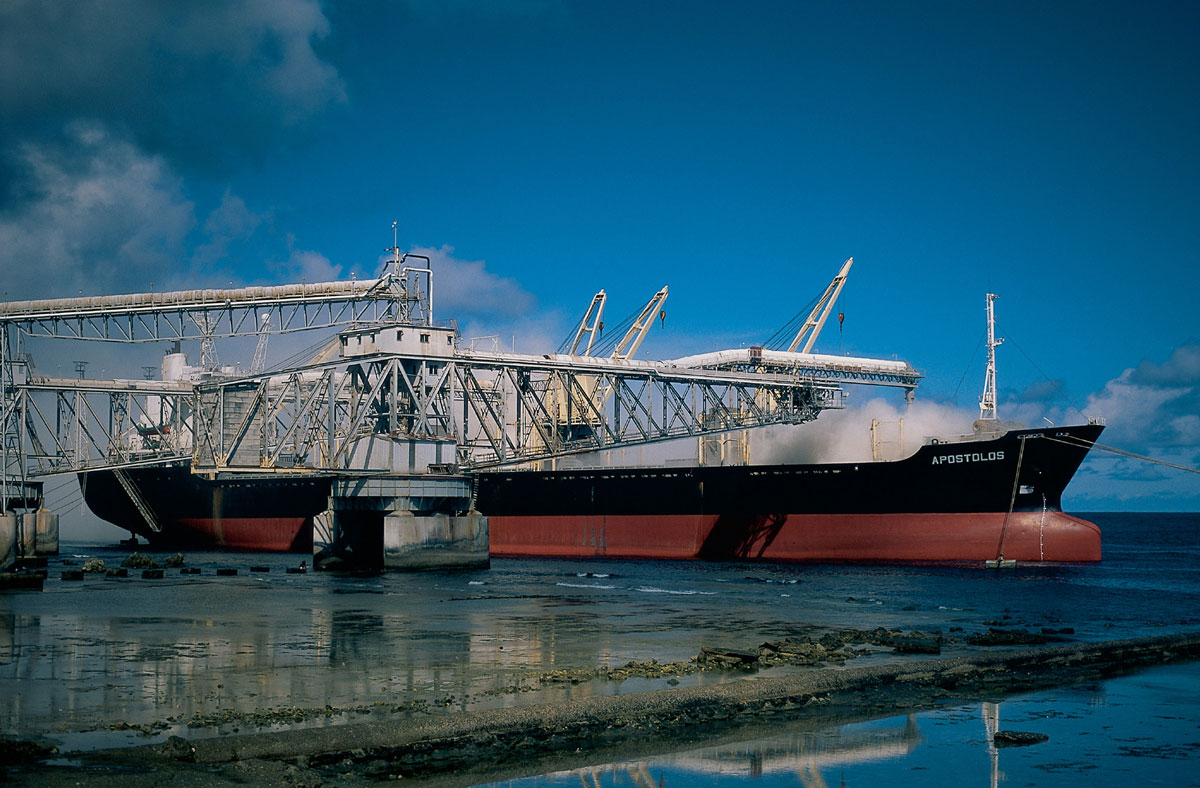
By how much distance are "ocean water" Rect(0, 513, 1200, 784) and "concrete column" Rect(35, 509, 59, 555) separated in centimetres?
2243

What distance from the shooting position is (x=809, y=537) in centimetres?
4491

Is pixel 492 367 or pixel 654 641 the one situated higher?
pixel 492 367

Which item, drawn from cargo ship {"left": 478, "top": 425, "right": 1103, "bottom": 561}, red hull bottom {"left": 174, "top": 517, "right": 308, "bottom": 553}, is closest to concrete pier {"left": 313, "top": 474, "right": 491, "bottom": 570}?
cargo ship {"left": 478, "top": 425, "right": 1103, "bottom": 561}

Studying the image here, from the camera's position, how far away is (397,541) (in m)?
36.9

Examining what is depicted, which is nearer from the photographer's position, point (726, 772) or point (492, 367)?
point (726, 772)

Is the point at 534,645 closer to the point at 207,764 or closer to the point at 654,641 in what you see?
the point at 654,641

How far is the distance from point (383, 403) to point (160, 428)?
37566mm

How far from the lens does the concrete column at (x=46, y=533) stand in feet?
186

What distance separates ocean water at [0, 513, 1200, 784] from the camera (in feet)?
37.2

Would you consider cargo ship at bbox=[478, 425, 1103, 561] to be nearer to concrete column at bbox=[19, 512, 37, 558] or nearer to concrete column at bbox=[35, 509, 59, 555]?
concrete column at bbox=[19, 512, 37, 558]

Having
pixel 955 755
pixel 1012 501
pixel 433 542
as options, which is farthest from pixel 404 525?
pixel 955 755

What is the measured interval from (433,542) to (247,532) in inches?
1255

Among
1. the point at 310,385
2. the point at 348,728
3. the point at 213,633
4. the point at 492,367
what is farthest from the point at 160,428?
the point at 348,728

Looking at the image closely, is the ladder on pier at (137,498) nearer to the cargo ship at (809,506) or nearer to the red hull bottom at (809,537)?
the cargo ship at (809,506)
